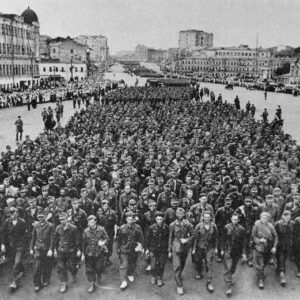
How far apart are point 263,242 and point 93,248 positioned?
2.90m

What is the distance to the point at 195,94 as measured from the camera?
4303cm

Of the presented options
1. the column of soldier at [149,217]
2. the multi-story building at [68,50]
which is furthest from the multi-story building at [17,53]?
the column of soldier at [149,217]

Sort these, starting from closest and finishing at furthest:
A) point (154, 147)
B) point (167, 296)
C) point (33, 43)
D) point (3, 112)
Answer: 1. point (167, 296)
2. point (154, 147)
3. point (3, 112)
4. point (33, 43)

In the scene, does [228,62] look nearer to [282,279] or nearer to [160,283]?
[282,279]

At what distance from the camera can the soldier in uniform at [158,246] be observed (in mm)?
7145

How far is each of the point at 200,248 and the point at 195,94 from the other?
3691 cm

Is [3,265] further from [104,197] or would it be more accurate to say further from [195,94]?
[195,94]

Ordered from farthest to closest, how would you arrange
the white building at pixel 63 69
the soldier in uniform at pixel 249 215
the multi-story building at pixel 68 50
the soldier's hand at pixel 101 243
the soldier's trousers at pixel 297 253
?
the multi-story building at pixel 68 50
the white building at pixel 63 69
the soldier in uniform at pixel 249 215
the soldier's trousers at pixel 297 253
the soldier's hand at pixel 101 243

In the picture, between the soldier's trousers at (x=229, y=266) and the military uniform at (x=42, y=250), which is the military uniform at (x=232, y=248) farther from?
the military uniform at (x=42, y=250)

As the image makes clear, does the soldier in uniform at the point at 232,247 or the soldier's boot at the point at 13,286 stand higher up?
the soldier in uniform at the point at 232,247

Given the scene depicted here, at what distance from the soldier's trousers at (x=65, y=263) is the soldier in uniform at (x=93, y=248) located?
0.26 meters

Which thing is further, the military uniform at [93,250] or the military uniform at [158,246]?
the military uniform at [158,246]

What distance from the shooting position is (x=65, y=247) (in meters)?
6.88

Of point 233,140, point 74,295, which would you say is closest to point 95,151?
point 233,140
